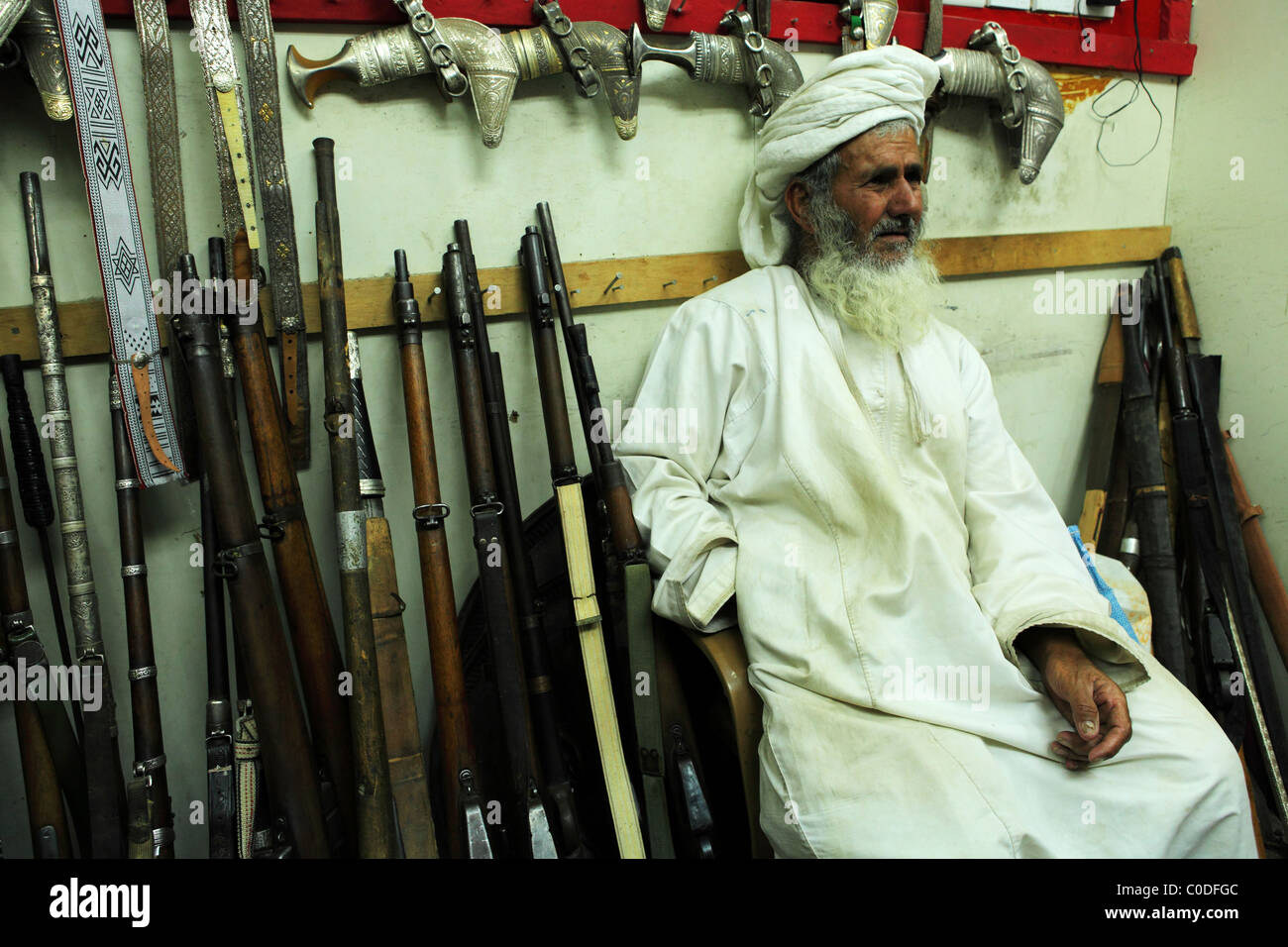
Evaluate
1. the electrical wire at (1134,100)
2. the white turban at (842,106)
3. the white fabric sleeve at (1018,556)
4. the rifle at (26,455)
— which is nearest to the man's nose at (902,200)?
the white turban at (842,106)

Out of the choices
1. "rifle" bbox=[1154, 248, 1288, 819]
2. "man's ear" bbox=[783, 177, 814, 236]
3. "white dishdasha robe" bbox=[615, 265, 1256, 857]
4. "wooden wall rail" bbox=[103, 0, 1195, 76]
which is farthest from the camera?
"rifle" bbox=[1154, 248, 1288, 819]

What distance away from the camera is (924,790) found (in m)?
1.04

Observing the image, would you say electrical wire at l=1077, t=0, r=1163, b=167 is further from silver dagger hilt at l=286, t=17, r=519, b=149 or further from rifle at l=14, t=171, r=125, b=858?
rifle at l=14, t=171, r=125, b=858

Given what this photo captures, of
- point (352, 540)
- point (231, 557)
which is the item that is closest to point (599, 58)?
point (352, 540)

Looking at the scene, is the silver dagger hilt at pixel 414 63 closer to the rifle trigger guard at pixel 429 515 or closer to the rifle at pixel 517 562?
the rifle at pixel 517 562

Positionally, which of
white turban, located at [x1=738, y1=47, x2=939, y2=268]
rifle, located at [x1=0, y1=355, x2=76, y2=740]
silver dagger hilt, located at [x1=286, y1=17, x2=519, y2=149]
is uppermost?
silver dagger hilt, located at [x1=286, y1=17, x2=519, y2=149]

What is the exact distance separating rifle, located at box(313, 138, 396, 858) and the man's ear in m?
0.95

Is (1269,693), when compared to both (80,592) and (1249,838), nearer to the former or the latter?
(1249,838)

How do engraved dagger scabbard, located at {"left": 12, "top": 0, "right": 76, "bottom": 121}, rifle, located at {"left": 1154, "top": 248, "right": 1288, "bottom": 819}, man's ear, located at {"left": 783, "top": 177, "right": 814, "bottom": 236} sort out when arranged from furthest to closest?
rifle, located at {"left": 1154, "top": 248, "right": 1288, "bottom": 819}
man's ear, located at {"left": 783, "top": 177, "right": 814, "bottom": 236}
engraved dagger scabbard, located at {"left": 12, "top": 0, "right": 76, "bottom": 121}

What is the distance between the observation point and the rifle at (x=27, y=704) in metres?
1.26

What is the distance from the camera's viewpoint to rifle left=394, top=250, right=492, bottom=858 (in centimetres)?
132

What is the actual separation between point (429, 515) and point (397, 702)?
13.2 inches

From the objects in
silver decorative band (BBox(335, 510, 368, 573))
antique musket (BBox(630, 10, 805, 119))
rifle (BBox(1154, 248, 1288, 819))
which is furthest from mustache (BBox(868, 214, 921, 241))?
silver decorative band (BBox(335, 510, 368, 573))

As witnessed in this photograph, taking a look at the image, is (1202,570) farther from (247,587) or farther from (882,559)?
(247,587)
